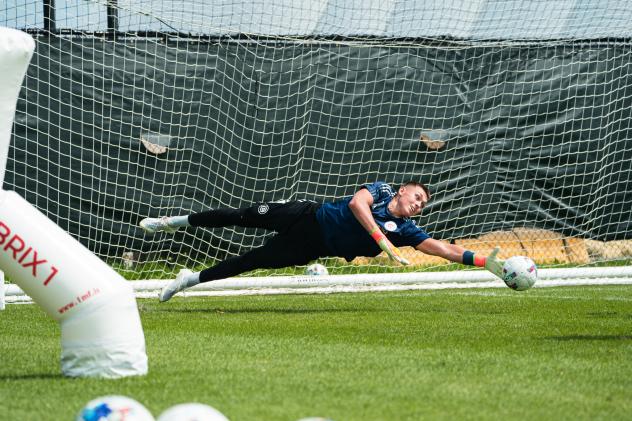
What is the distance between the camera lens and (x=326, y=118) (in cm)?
1110

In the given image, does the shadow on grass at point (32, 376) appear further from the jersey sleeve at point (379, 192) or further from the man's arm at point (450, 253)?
the man's arm at point (450, 253)

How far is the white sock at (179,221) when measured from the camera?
833 cm

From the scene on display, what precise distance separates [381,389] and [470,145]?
26.0 ft

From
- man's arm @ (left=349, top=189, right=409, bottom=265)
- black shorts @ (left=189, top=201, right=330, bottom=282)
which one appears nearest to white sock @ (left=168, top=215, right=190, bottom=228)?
black shorts @ (left=189, top=201, right=330, bottom=282)

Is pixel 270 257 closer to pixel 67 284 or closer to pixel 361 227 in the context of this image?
pixel 361 227

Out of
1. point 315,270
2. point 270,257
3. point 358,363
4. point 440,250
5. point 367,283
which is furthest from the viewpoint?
point 315,270

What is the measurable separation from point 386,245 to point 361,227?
0.60m

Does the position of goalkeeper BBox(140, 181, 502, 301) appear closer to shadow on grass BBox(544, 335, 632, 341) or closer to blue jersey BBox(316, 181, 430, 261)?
blue jersey BBox(316, 181, 430, 261)

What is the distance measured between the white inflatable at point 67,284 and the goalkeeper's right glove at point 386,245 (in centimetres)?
289

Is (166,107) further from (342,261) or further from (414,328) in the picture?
(414,328)

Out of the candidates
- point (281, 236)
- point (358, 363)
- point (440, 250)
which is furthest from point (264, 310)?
point (358, 363)

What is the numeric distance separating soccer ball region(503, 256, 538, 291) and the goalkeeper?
0.07 meters

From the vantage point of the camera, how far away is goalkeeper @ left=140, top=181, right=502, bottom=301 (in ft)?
24.9

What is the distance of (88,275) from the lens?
4.25 meters
